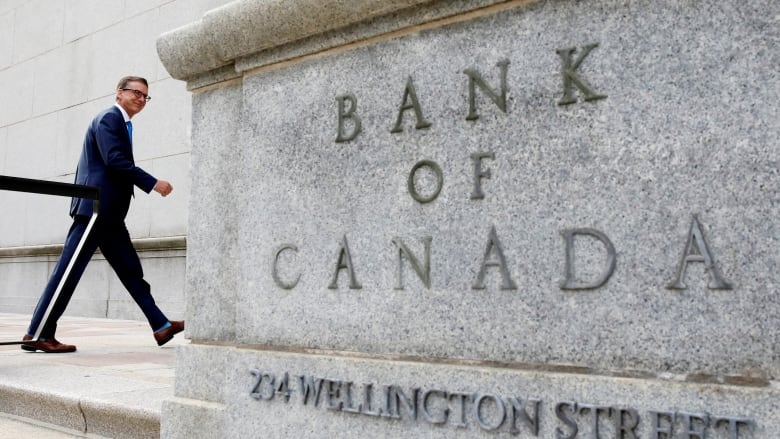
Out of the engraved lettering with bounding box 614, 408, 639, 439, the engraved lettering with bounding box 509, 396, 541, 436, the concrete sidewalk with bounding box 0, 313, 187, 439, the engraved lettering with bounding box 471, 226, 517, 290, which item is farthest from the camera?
the concrete sidewalk with bounding box 0, 313, 187, 439

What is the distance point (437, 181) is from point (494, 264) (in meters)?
0.34

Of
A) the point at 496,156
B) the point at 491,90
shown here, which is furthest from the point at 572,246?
the point at 491,90

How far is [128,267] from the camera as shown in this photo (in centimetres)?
556

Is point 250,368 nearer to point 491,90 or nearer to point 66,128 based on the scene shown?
point 491,90

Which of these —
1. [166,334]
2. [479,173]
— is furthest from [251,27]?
[166,334]

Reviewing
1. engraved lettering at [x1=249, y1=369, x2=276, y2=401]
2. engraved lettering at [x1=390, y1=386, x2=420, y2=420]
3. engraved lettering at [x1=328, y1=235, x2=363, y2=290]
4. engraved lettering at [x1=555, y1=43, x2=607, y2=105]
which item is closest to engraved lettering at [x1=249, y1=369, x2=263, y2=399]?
engraved lettering at [x1=249, y1=369, x2=276, y2=401]

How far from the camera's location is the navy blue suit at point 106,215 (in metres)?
5.23

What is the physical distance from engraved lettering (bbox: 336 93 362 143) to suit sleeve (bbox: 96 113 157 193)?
3236 millimetres

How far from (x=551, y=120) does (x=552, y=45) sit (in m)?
0.22

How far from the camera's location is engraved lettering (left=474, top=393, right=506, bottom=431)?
1968 mm

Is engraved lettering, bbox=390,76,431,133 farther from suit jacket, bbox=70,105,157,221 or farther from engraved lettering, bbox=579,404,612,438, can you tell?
suit jacket, bbox=70,105,157,221

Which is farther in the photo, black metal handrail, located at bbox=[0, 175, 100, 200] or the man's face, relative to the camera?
the man's face

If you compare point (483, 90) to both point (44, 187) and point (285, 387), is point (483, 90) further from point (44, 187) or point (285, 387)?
point (44, 187)

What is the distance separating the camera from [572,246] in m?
1.92
